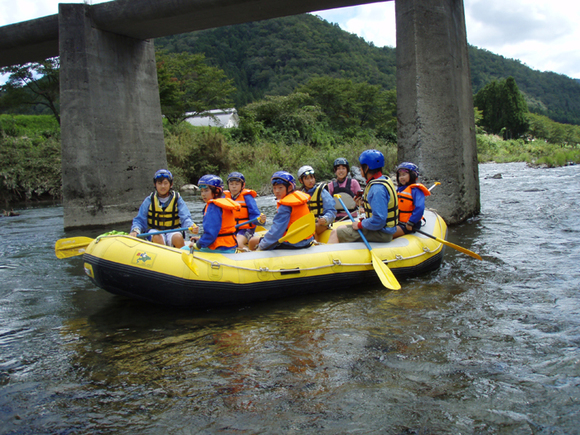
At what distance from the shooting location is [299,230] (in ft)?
14.9

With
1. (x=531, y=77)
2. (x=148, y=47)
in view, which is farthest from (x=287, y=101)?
(x=531, y=77)

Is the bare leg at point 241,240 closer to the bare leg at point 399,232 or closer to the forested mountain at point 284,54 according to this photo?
the bare leg at point 399,232

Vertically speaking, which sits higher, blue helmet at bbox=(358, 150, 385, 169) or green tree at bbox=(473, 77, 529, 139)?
green tree at bbox=(473, 77, 529, 139)

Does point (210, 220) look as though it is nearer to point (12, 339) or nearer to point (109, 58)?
point (12, 339)

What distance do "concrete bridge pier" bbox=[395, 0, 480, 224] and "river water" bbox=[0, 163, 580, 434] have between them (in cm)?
237

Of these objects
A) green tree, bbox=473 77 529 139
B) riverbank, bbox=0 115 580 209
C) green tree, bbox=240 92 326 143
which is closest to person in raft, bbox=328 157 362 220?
riverbank, bbox=0 115 580 209

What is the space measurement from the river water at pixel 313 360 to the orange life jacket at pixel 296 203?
87 centimetres

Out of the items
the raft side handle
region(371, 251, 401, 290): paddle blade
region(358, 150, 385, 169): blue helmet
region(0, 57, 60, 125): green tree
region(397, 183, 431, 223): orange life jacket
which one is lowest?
region(371, 251, 401, 290): paddle blade

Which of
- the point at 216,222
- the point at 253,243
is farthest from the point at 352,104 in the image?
the point at 216,222

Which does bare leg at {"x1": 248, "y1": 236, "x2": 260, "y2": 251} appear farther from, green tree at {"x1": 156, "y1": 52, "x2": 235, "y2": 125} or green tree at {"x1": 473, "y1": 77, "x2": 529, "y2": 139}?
green tree at {"x1": 473, "y1": 77, "x2": 529, "y2": 139}

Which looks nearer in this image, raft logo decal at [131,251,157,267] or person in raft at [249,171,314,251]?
raft logo decal at [131,251,157,267]

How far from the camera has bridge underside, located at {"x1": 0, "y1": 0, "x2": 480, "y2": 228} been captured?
7.28 metres

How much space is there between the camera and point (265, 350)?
325cm

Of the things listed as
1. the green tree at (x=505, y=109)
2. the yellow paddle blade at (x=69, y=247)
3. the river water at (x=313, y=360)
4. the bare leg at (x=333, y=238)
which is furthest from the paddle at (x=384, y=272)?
the green tree at (x=505, y=109)
